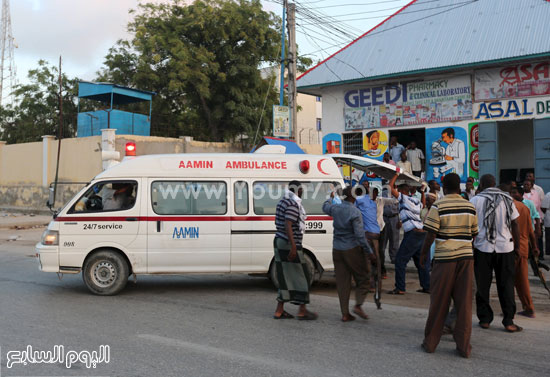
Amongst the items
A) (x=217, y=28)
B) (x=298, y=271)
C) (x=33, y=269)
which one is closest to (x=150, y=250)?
(x=298, y=271)

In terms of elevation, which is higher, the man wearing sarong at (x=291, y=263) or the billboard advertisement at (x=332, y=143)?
the billboard advertisement at (x=332, y=143)

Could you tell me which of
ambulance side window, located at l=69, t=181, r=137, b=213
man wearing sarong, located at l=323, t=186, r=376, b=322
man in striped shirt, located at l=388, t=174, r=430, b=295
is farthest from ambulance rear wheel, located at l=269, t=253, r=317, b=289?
ambulance side window, located at l=69, t=181, r=137, b=213

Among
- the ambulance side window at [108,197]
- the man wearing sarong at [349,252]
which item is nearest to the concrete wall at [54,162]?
the ambulance side window at [108,197]

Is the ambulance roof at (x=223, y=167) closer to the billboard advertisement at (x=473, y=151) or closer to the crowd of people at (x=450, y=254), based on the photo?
the crowd of people at (x=450, y=254)

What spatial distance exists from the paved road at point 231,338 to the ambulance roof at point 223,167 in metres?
1.89

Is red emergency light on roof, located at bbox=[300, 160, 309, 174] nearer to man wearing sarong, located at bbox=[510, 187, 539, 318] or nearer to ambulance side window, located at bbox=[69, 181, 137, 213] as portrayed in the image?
ambulance side window, located at bbox=[69, 181, 137, 213]

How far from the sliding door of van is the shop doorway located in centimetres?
1152

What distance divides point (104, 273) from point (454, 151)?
1043 centimetres

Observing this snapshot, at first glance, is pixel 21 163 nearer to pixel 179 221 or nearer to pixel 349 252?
Answer: pixel 179 221

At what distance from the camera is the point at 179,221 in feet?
26.8

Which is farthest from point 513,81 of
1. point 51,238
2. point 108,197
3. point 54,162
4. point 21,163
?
point 21,163

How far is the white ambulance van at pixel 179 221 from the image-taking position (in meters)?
7.98

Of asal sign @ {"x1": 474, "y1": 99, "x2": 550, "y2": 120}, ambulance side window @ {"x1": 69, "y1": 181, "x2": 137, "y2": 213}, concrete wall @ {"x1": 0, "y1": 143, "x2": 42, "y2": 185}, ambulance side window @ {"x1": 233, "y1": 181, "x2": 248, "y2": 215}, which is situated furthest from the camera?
concrete wall @ {"x1": 0, "y1": 143, "x2": 42, "y2": 185}

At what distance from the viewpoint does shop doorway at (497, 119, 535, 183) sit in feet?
54.9
